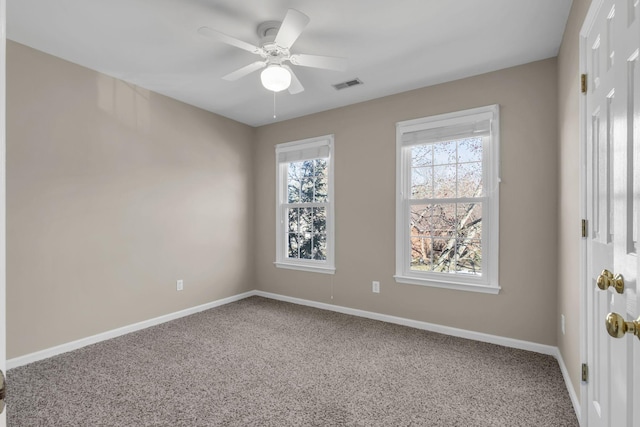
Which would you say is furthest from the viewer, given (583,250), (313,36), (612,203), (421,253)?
(421,253)

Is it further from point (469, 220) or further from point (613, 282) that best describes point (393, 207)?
point (613, 282)

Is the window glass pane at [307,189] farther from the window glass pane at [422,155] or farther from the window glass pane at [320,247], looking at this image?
the window glass pane at [422,155]

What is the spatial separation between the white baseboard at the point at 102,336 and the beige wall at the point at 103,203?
0.05m

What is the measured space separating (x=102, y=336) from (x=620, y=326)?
3681mm

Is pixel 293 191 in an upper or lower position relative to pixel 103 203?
upper

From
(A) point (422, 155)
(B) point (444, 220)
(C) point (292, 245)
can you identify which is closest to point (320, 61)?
(A) point (422, 155)

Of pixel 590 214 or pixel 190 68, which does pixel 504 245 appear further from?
pixel 190 68

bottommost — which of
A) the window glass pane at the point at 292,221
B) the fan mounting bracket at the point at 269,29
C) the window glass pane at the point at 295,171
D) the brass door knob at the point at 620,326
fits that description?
the brass door knob at the point at 620,326

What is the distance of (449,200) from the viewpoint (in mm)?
3236

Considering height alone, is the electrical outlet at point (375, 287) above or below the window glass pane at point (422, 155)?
below

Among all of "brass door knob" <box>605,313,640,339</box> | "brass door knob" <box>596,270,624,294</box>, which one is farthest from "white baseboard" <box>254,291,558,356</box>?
"brass door knob" <box>605,313,640,339</box>

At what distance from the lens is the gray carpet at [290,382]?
6.21 ft

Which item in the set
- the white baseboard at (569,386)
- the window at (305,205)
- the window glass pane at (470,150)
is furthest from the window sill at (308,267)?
the white baseboard at (569,386)

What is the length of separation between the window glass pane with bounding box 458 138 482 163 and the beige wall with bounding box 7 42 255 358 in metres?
2.87
